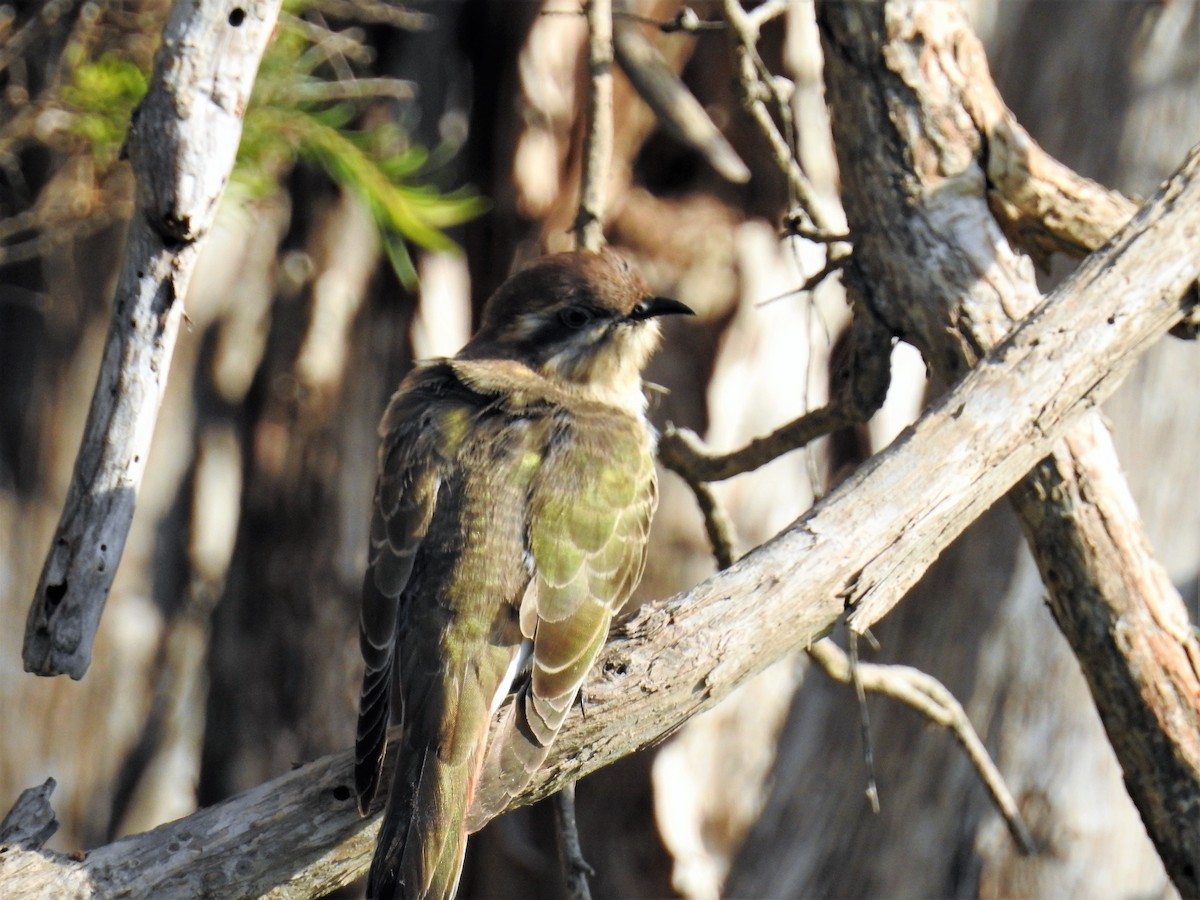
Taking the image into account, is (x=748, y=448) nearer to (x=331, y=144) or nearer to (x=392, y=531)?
(x=392, y=531)

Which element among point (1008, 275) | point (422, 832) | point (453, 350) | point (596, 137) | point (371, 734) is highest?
point (596, 137)

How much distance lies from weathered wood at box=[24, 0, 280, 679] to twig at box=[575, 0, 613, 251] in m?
1.59

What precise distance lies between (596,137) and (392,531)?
60.3 inches

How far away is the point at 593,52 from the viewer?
Answer: 13.3ft

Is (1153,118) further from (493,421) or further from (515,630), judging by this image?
(515,630)

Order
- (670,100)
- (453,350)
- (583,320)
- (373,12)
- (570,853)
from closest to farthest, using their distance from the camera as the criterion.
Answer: (570,853), (583,320), (373,12), (670,100), (453,350)

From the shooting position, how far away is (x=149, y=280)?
8.33 ft

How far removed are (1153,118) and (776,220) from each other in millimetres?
1625

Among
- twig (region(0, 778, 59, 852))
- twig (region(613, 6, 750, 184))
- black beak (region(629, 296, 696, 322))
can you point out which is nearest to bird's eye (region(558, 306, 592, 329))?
black beak (region(629, 296, 696, 322))

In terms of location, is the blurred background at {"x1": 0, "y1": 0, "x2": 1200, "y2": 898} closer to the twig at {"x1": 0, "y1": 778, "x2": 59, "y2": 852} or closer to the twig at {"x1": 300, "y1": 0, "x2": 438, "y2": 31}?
the twig at {"x1": 300, "y1": 0, "x2": 438, "y2": 31}

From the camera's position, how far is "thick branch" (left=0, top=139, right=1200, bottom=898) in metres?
2.53

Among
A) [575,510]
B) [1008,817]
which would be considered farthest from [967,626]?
[575,510]

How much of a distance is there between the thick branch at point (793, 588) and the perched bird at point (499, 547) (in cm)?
12

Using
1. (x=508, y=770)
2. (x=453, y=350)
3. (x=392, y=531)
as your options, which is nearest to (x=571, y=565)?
(x=392, y=531)
